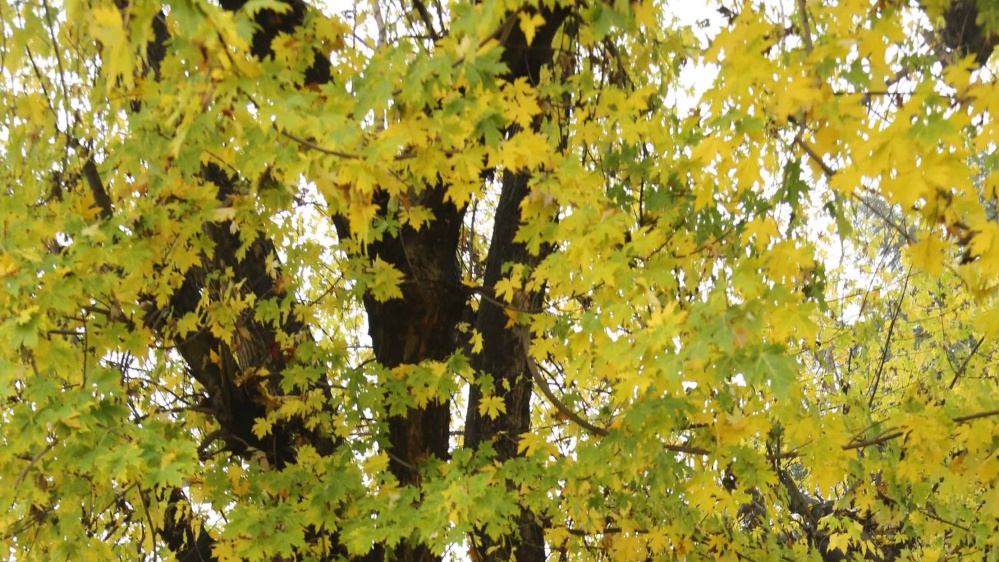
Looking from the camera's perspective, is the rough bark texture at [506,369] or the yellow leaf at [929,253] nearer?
the yellow leaf at [929,253]

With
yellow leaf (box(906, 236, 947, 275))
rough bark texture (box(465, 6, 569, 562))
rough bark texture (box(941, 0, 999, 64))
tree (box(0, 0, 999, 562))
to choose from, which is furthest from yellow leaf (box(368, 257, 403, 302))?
rough bark texture (box(941, 0, 999, 64))

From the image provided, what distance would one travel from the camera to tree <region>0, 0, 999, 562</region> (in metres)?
2.09

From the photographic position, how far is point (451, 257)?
12.8 ft

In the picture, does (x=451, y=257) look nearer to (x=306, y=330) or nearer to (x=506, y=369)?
(x=306, y=330)

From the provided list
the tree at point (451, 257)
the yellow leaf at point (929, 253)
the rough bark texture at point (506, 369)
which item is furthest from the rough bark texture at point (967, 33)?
the rough bark texture at point (506, 369)

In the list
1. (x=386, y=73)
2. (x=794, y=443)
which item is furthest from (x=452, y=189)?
(x=794, y=443)

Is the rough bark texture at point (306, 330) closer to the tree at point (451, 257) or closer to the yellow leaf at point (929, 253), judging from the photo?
the tree at point (451, 257)

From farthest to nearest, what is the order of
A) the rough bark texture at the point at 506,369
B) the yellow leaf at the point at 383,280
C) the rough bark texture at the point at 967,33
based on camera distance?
the rough bark texture at the point at 506,369 → the yellow leaf at the point at 383,280 → the rough bark texture at the point at 967,33

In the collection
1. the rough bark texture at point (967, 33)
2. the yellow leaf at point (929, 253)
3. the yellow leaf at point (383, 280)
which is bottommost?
the yellow leaf at point (929, 253)

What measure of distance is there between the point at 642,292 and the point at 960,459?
2.06 m

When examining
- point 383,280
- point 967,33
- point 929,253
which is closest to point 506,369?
point 383,280

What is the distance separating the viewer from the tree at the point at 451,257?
2.09 meters

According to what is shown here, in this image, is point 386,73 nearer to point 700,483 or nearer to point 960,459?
point 700,483

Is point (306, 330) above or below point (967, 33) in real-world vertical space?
below
